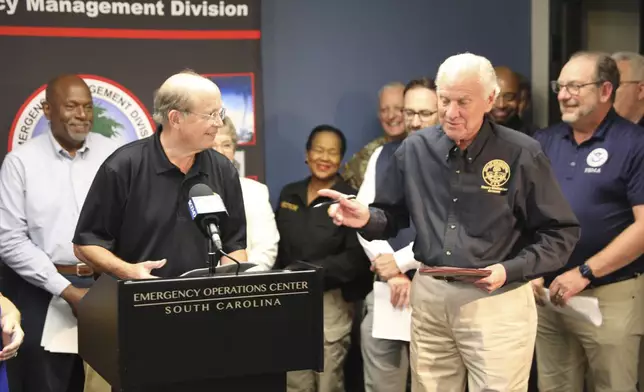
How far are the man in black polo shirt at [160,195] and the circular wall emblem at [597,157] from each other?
169cm

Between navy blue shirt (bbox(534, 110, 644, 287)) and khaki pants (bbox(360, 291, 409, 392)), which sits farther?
khaki pants (bbox(360, 291, 409, 392))

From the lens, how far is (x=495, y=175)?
2.82 m

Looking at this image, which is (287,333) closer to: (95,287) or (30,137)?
(95,287)

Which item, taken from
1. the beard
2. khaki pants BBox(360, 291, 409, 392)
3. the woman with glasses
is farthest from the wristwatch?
the woman with glasses

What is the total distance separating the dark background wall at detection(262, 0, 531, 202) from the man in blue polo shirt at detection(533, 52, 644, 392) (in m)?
1.49

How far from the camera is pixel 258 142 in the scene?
475cm

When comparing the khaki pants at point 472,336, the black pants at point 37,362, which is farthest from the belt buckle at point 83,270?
the khaki pants at point 472,336

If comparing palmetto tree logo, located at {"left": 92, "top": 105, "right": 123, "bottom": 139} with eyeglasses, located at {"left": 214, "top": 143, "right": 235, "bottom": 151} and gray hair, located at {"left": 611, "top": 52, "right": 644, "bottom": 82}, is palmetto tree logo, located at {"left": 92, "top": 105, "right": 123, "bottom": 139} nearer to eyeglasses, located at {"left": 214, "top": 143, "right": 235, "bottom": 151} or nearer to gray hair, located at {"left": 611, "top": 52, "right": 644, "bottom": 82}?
eyeglasses, located at {"left": 214, "top": 143, "right": 235, "bottom": 151}

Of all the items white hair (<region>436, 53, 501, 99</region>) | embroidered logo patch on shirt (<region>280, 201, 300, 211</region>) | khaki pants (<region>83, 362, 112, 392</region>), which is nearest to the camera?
white hair (<region>436, 53, 501, 99</region>)

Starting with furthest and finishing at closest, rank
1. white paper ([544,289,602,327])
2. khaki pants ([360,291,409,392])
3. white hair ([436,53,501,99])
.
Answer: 1. khaki pants ([360,291,409,392])
2. white paper ([544,289,602,327])
3. white hair ([436,53,501,99])

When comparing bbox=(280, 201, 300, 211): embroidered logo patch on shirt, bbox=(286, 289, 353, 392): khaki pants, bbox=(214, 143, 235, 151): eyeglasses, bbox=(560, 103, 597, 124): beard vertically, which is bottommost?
bbox=(286, 289, 353, 392): khaki pants

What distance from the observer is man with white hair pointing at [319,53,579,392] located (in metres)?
2.78

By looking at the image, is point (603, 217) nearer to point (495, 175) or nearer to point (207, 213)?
point (495, 175)

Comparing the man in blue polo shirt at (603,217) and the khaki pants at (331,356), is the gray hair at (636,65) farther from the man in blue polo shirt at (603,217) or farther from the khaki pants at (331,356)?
the khaki pants at (331,356)
